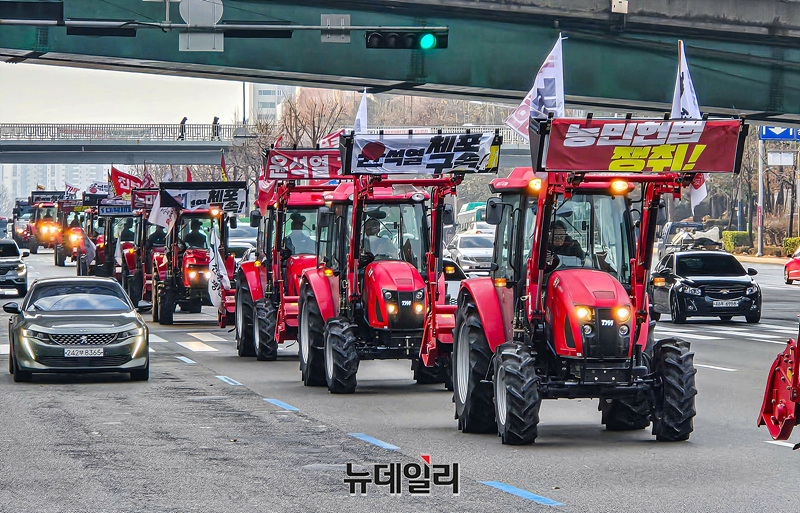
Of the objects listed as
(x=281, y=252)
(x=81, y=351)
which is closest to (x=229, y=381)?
(x=81, y=351)

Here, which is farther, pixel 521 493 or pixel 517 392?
pixel 517 392

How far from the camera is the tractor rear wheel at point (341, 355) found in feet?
55.1

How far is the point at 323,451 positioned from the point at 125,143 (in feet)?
275

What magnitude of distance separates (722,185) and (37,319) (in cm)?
7876

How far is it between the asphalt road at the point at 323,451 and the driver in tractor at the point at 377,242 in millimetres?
1826

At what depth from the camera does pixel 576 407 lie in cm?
1598

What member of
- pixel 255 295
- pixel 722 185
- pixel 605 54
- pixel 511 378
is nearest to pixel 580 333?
pixel 511 378

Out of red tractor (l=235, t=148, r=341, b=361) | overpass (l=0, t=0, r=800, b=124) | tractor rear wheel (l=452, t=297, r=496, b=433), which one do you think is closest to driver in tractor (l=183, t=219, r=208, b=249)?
overpass (l=0, t=0, r=800, b=124)

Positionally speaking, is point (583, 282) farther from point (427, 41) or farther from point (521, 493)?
point (427, 41)

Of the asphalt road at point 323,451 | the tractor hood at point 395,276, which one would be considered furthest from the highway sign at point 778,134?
the tractor hood at point 395,276

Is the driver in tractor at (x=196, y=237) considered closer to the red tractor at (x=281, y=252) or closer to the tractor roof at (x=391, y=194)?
the red tractor at (x=281, y=252)

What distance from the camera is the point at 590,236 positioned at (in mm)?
12883

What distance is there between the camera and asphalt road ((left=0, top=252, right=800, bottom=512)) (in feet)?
32.1

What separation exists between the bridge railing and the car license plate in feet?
246
